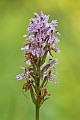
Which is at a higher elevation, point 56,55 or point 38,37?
point 56,55

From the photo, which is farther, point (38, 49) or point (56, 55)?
point (56, 55)

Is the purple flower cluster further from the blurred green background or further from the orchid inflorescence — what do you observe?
the blurred green background

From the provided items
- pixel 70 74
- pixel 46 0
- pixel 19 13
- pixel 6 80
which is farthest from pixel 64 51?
pixel 46 0

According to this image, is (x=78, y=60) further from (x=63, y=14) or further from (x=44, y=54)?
(x=44, y=54)

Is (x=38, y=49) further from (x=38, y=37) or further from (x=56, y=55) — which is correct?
(x=56, y=55)

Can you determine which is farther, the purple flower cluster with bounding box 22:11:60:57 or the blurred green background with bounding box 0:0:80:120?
the blurred green background with bounding box 0:0:80:120

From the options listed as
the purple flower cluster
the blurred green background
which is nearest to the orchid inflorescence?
the purple flower cluster

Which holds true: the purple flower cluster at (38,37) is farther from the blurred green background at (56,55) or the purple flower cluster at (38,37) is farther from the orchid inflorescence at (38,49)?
the blurred green background at (56,55)

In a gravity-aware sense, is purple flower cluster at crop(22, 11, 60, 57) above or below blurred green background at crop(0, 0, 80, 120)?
below

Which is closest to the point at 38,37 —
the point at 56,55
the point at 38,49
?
the point at 38,49

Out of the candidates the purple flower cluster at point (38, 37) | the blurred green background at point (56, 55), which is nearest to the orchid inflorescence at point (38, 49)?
the purple flower cluster at point (38, 37)

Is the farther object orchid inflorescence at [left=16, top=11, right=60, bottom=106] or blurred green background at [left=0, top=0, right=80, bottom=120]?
blurred green background at [left=0, top=0, right=80, bottom=120]
